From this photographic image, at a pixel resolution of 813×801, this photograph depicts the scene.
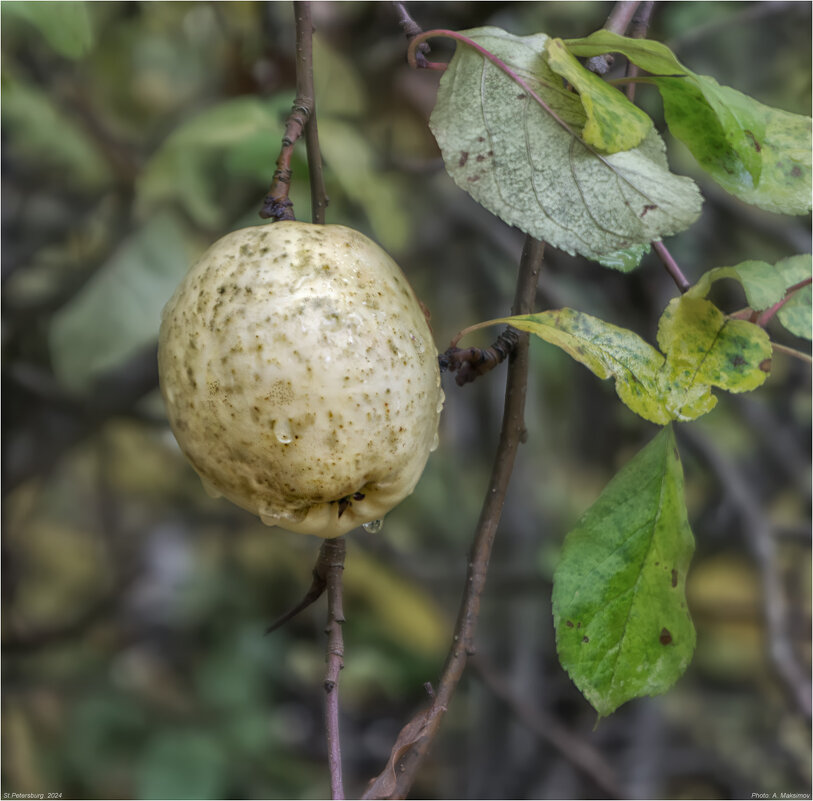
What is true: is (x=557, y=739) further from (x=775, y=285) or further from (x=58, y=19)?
(x=58, y=19)

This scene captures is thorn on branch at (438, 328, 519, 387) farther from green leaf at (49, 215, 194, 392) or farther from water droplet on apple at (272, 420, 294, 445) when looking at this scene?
green leaf at (49, 215, 194, 392)

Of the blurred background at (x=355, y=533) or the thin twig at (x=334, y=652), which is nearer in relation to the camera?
the thin twig at (x=334, y=652)

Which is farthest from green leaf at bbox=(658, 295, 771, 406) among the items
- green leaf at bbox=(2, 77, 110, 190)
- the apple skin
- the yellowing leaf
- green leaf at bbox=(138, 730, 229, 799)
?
green leaf at bbox=(138, 730, 229, 799)

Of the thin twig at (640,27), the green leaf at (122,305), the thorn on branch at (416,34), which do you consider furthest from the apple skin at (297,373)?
the green leaf at (122,305)

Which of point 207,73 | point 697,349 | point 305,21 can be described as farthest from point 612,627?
point 207,73

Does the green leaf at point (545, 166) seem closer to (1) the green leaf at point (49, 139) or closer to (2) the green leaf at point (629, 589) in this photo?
(2) the green leaf at point (629, 589)
